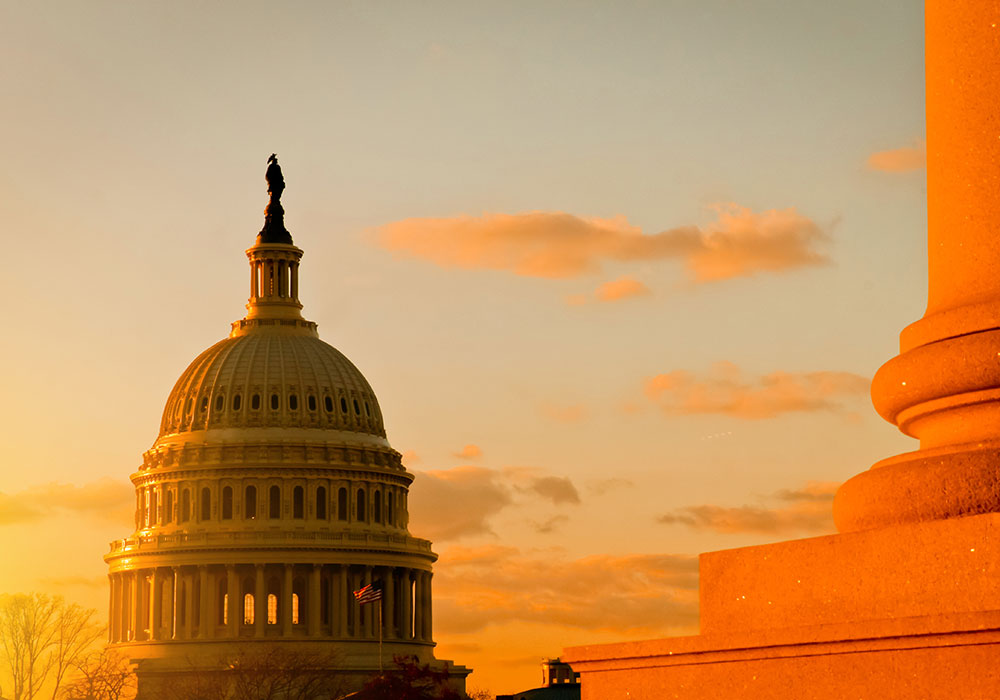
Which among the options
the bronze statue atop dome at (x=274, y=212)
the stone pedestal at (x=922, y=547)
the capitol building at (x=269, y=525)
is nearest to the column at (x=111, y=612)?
the capitol building at (x=269, y=525)

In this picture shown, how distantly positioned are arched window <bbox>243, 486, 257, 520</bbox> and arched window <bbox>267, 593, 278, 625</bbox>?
20.2 ft

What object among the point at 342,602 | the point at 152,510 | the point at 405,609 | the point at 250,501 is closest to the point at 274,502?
the point at 250,501

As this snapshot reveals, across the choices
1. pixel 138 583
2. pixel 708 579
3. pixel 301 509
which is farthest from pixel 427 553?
pixel 708 579

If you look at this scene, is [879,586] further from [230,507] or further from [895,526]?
[230,507]

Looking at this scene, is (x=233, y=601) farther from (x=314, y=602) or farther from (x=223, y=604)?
(x=314, y=602)

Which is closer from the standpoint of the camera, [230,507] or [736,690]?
[736,690]

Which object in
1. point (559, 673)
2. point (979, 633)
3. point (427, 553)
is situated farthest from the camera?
point (559, 673)

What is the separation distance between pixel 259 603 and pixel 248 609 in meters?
2.60

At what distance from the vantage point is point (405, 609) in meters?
143

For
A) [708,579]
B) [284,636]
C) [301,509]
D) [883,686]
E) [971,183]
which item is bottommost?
[883,686]

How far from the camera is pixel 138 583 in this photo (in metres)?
142

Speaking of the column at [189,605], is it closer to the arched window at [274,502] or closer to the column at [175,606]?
the column at [175,606]

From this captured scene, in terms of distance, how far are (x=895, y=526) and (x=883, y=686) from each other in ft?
3.07

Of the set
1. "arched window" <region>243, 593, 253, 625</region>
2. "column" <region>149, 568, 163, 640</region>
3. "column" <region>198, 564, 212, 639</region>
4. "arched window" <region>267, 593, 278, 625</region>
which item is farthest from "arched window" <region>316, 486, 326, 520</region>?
"column" <region>149, 568, 163, 640</region>
